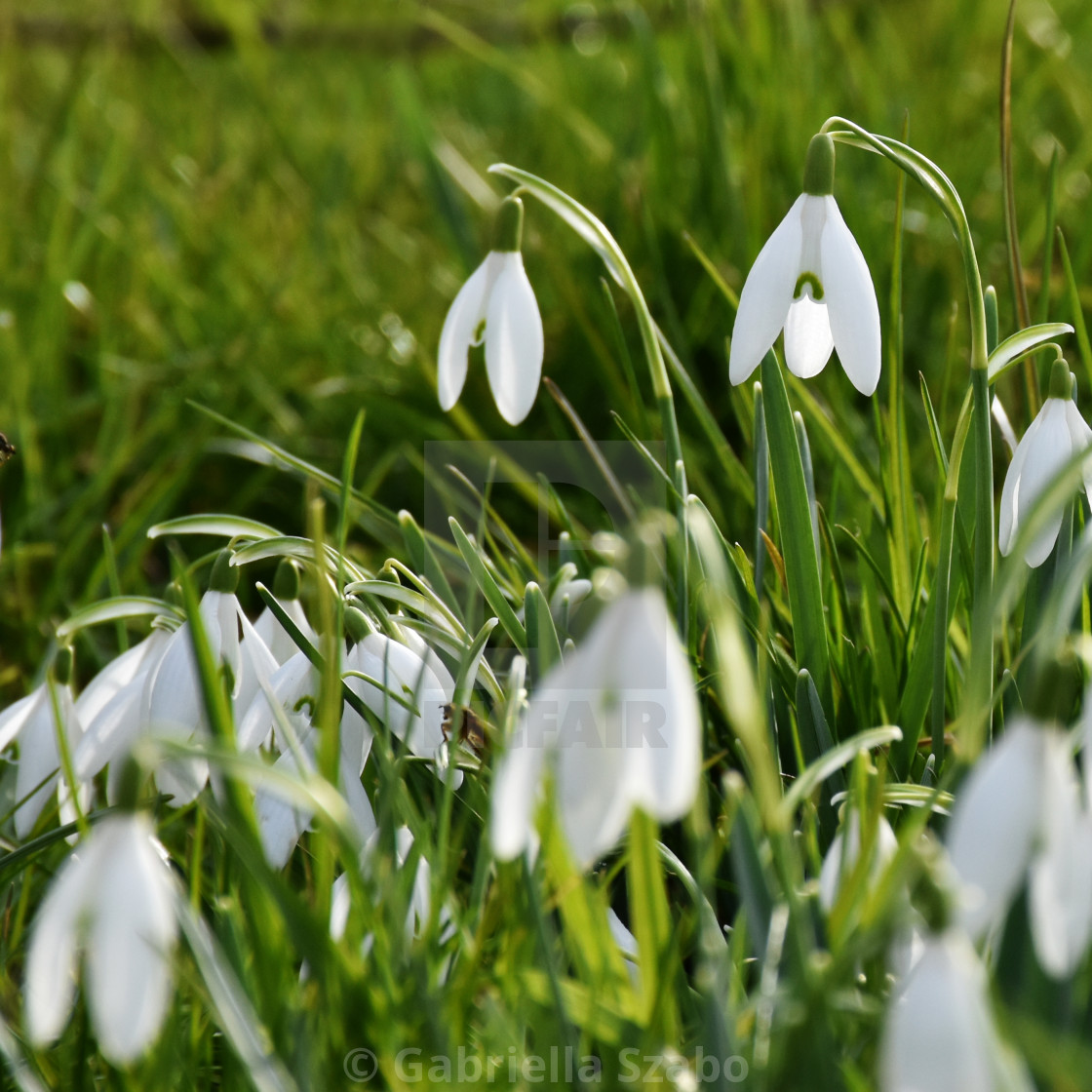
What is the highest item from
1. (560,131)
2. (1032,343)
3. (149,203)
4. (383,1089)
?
(560,131)

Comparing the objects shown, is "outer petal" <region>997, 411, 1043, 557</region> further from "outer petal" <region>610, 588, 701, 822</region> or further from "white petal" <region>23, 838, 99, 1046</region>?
"white petal" <region>23, 838, 99, 1046</region>

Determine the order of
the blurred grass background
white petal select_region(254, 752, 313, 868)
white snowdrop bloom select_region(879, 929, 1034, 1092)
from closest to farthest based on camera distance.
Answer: white snowdrop bloom select_region(879, 929, 1034, 1092), white petal select_region(254, 752, 313, 868), the blurred grass background

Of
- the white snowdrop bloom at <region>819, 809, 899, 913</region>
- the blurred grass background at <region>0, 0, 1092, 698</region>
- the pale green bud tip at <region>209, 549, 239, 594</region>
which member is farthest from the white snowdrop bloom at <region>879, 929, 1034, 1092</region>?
the blurred grass background at <region>0, 0, 1092, 698</region>

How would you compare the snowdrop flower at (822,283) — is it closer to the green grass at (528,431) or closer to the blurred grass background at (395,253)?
the green grass at (528,431)

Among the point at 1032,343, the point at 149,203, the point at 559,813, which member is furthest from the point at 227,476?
the point at 559,813

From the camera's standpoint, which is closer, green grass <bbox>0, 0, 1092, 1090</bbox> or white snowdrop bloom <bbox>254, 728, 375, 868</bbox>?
green grass <bbox>0, 0, 1092, 1090</bbox>

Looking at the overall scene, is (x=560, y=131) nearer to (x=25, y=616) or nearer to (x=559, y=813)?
(x=25, y=616)

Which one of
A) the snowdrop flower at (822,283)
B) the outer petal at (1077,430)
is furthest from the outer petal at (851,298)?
the outer petal at (1077,430)
